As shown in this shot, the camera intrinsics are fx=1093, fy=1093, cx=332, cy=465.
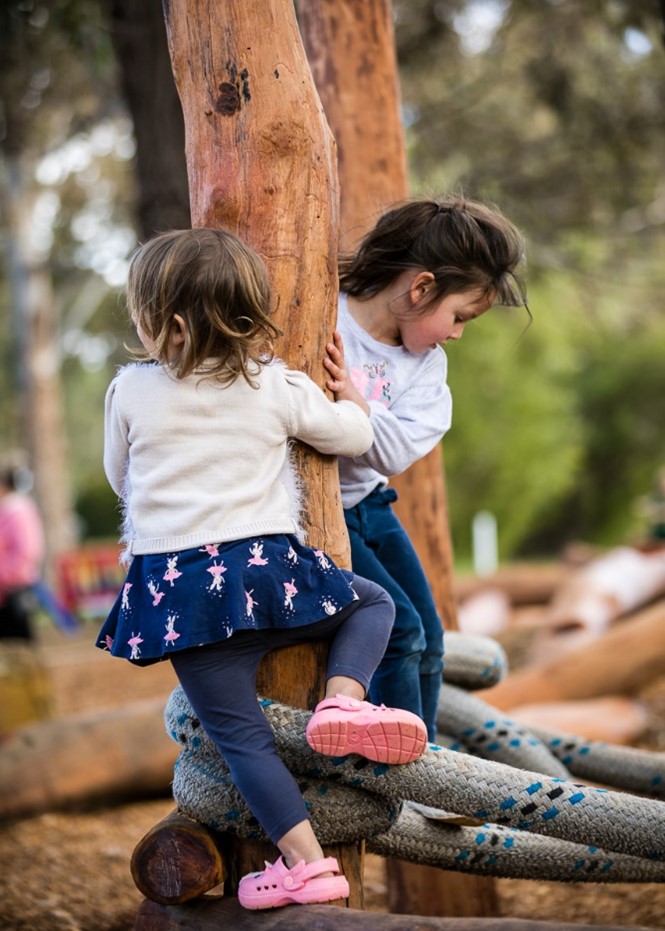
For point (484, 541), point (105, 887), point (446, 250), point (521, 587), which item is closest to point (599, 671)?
point (105, 887)

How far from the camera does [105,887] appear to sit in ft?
13.9

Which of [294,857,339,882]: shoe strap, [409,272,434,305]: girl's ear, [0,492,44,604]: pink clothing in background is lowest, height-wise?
[294,857,339,882]: shoe strap

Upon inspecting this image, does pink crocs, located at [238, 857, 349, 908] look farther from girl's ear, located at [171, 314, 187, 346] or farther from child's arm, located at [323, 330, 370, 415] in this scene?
girl's ear, located at [171, 314, 187, 346]

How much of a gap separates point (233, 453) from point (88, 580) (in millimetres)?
11833

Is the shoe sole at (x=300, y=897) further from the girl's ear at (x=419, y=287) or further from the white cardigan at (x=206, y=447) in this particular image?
the girl's ear at (x=419, y=287)

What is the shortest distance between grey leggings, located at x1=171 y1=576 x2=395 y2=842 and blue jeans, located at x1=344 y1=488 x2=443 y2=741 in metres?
0.29

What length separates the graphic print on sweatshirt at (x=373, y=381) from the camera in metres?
2.52

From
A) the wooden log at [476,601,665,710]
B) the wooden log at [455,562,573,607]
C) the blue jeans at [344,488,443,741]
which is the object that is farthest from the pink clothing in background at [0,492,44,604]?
the blue jeans at [344,488,443,741]

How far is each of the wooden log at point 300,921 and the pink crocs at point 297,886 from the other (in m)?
0.02

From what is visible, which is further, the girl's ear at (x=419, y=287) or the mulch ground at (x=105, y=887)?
the mulch ground at (x=105, y=887)

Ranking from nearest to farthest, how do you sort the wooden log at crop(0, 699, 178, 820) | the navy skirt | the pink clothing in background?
the navy skirt → the wooden log at crop(0, 699, 178, 820) → the pink clothing in background

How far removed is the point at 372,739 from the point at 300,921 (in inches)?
14.5

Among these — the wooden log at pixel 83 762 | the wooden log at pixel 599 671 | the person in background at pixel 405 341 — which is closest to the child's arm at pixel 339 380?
the person in background at pixel 405 341

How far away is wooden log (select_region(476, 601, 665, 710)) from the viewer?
6000 mm
